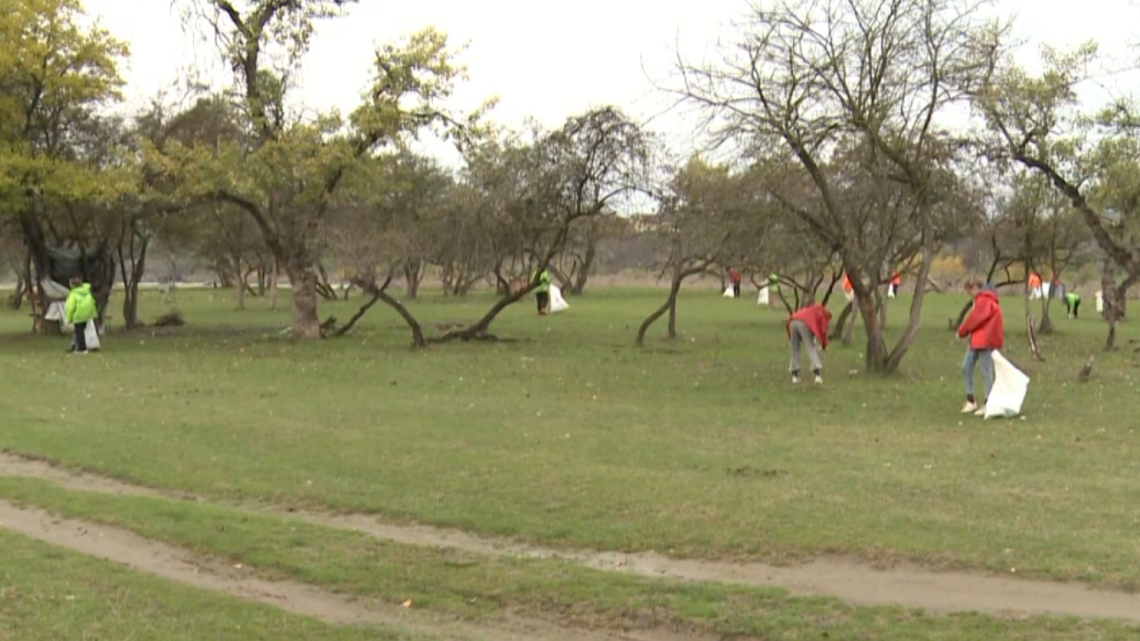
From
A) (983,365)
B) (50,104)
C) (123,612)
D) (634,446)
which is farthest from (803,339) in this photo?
A: (50,104)

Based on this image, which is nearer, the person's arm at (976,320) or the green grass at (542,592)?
the green grass at (542,592)

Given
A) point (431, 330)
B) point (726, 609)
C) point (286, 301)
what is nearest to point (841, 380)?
point (726, 609)

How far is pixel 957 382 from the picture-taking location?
19547 mm

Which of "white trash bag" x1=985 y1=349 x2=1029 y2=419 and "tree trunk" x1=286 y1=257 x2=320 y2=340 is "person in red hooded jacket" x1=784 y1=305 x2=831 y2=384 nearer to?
"white trash bag" x1=985 y1=349 x2=1029 y2=419

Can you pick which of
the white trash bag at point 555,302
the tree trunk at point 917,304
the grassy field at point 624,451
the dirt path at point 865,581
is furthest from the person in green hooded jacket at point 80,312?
the white trash bag at point 555,302

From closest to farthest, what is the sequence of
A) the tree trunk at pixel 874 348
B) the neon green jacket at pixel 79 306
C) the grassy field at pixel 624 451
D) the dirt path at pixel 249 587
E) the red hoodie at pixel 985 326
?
the dirt path at pixel 249 587
the grassy field at pixel 624 451
the red hoodie at pixel 985 326
the tree trunk at pixel 874 348
the neon green jacket at pixel 79 306

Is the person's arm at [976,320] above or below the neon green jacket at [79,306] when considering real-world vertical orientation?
above

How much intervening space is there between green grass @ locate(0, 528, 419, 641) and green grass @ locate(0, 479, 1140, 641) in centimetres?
76

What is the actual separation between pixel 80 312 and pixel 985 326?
1895cm

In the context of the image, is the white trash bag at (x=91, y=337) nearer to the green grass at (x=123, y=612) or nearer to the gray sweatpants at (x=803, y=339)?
the gray sweatpants at (x=803, y=339)

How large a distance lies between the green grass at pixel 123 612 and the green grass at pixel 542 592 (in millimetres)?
762

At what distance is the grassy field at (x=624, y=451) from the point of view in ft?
27.6

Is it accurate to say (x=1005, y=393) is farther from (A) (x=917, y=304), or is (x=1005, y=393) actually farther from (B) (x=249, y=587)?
(B) (x=249, y=587)

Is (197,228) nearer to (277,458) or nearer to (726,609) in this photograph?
(277,458)
